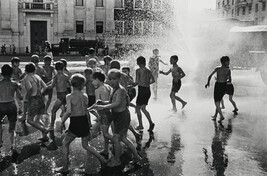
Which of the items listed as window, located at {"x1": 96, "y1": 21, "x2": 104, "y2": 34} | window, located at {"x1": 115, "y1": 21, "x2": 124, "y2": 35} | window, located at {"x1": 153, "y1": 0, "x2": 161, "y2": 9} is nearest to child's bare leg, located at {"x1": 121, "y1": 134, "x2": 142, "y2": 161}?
window, located at {"x1": 96, "y1": 21, "x2": 104, "y2": 34}

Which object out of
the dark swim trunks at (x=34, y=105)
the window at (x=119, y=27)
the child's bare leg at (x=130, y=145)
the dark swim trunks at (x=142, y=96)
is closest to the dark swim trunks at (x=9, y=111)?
the dark swim trunks at (x=34, y=105)

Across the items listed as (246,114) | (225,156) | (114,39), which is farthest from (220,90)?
(114,39)

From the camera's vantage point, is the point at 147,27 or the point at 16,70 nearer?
the point at 16,70

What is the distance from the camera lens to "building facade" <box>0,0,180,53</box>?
145 ft

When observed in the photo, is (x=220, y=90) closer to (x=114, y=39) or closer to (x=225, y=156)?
(x=225, y=156)

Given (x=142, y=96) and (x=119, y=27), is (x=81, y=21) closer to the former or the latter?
(x=119, y=27)

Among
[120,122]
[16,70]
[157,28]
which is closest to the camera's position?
[120,122]

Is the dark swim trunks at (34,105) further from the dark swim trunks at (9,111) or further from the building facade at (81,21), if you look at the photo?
the building facade at (81,21)

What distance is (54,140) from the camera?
699cm

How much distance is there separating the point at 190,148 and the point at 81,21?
1668 inches

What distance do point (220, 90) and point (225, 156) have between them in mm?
3169

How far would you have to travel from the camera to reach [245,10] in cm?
6962

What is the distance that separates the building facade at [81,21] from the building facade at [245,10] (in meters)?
14.4

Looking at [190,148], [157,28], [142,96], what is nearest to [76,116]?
[190,148]
